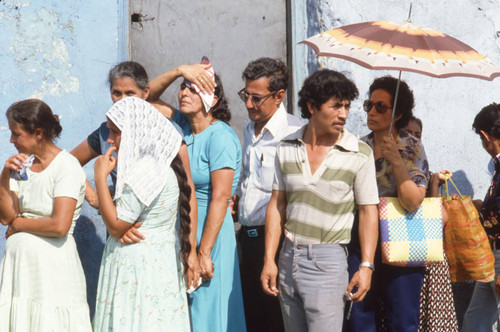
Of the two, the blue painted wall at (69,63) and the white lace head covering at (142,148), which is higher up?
the blue painted wall at (69,63)

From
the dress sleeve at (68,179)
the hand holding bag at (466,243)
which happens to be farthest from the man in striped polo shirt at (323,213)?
the dress sleeve at (68,179)

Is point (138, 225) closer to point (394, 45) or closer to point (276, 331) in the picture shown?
point (276, 331)

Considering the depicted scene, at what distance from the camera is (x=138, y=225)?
4086 millimetres

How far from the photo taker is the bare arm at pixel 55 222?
4.09 meters

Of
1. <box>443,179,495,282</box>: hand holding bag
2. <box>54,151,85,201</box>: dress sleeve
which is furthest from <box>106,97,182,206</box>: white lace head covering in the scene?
<box>443,179,495,282</box>: hand holding bag

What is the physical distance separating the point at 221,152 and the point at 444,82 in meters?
2.43

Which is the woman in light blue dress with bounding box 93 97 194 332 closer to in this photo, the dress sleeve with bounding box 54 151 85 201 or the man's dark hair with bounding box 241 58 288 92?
the dress sleeve with bounding box 54 151 85 201

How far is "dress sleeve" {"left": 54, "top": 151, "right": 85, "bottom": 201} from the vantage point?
13.5 feet

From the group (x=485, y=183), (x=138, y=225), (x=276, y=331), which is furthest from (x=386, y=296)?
(x=485, y=183)

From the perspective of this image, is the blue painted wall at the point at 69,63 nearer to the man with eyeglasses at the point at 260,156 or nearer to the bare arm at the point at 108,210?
the man with eyeglasses at the point at 260,156

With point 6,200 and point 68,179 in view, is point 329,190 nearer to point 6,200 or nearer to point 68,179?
point 68,179

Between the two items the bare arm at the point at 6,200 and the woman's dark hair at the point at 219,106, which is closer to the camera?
the bare arm at the point at 6,200

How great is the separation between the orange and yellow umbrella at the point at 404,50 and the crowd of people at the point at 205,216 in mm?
203

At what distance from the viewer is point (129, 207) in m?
4.03
